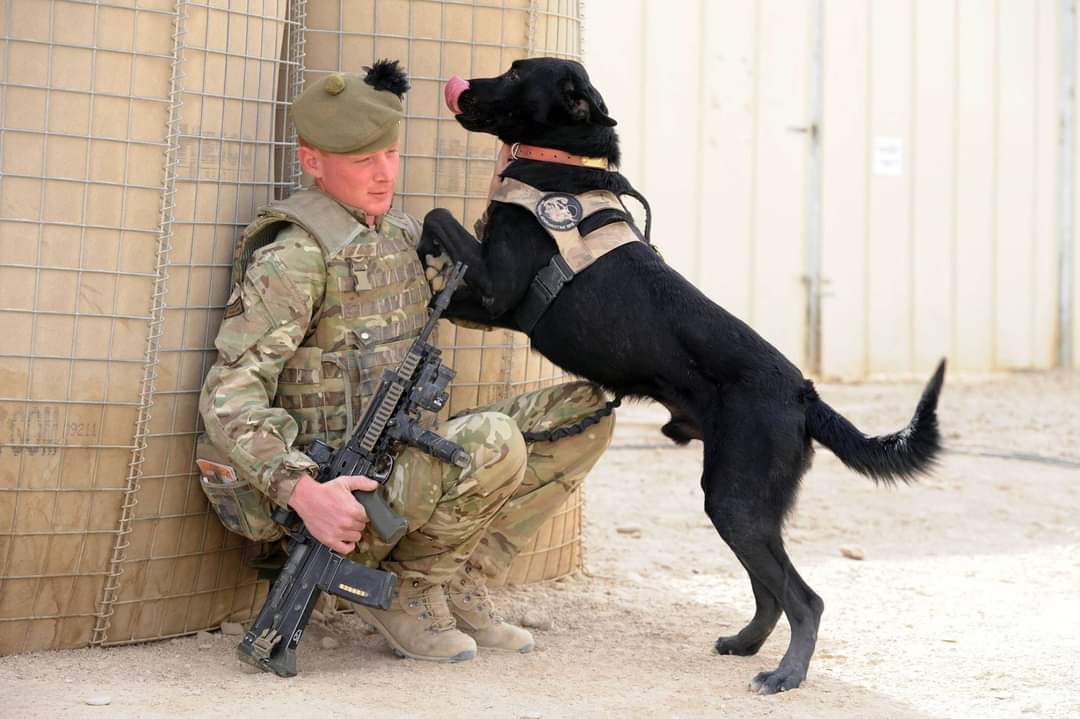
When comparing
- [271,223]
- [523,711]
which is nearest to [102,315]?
[271,223]

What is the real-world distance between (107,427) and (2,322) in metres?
0.33

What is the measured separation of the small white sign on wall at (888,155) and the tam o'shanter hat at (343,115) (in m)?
6.09

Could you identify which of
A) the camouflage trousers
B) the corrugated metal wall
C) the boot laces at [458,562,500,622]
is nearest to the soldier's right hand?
the camouflage trousers

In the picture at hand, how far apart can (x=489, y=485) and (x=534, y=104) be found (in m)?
1.08

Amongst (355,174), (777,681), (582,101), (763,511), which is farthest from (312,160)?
(777,681)

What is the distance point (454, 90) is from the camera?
3.53 m

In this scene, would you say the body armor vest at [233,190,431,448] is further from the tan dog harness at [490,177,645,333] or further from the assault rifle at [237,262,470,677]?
the tan dog harness at [490,177,645,333]

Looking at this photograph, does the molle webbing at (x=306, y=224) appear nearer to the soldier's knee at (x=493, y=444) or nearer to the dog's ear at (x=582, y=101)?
the soldier's knee at (x=493, y=444)

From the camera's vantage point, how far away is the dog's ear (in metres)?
3.65

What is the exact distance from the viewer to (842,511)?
550 centimetres

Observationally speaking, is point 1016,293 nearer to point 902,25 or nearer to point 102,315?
point 902,25

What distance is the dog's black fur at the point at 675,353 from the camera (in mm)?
3250

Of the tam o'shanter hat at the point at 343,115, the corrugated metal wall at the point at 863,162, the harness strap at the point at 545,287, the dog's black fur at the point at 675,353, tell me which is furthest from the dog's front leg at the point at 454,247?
the corrugated metal wall at the point at 863,162

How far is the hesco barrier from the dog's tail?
1495mm
